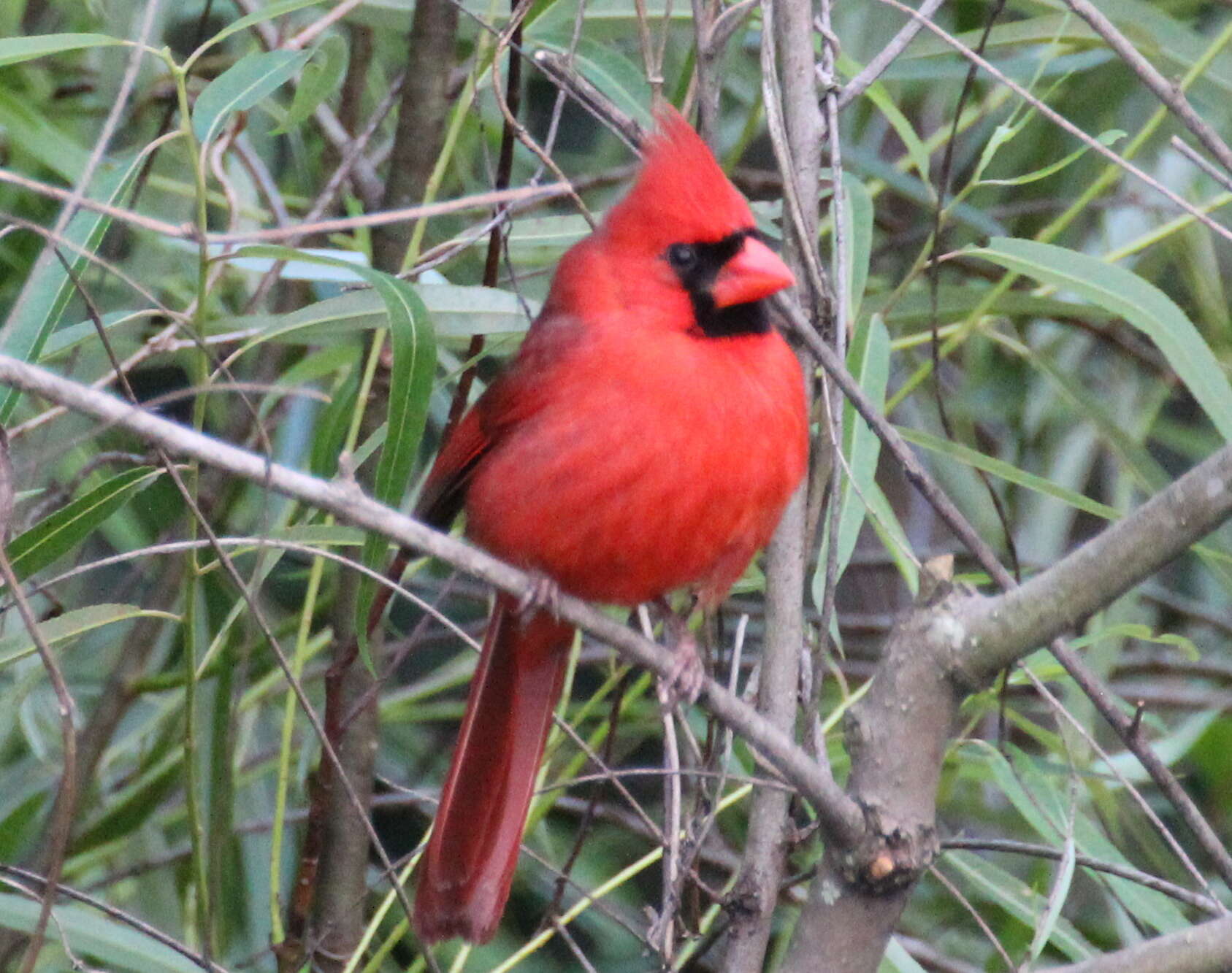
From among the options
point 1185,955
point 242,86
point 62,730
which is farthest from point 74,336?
point 1185,955

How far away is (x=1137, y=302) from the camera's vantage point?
1.87 m

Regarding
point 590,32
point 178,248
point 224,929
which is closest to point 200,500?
point 178,248

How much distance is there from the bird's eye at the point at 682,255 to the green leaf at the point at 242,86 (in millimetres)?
474

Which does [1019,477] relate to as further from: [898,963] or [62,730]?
[62,730]

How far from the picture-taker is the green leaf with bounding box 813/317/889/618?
1.92 metres

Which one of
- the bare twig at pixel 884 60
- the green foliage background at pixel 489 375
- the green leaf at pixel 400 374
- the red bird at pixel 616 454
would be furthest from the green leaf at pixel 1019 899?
the bare twig at pixel 884 60

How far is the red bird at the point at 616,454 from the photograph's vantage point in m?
1.79

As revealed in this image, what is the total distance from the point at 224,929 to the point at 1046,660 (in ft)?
4.29

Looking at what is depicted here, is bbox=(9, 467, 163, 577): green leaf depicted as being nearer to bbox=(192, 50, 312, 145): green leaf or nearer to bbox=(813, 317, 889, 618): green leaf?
bbox=(192, 50, 312, 145): green leaf

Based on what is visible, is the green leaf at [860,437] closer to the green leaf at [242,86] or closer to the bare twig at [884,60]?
the bare twig at [884,60]

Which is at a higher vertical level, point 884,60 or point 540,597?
point 884,60

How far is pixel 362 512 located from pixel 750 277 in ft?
2.26

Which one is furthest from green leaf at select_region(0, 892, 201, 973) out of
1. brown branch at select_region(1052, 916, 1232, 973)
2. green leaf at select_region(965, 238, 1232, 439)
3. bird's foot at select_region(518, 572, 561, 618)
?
green leaf at select_region(965, 238, 1232, 439)

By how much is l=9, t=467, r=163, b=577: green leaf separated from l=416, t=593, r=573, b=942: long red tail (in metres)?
0.47
